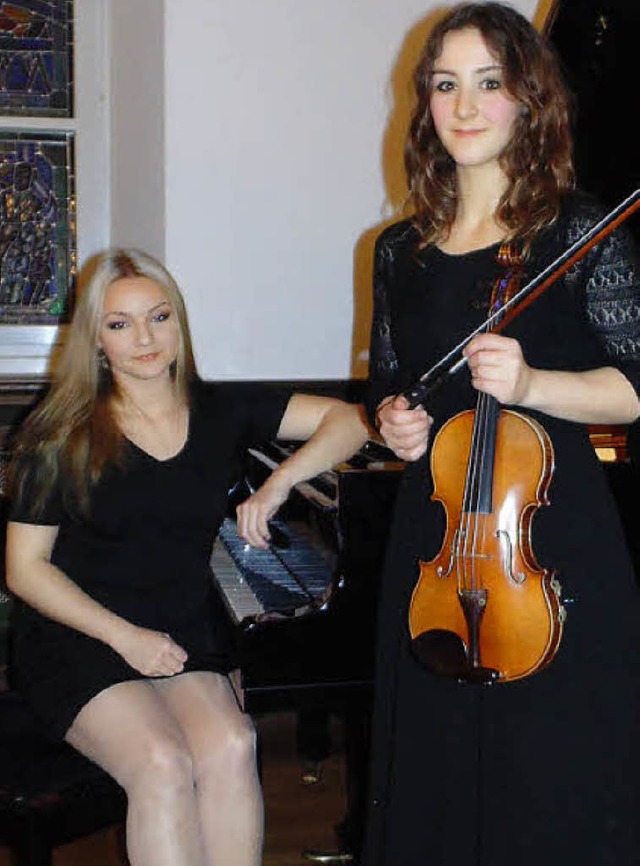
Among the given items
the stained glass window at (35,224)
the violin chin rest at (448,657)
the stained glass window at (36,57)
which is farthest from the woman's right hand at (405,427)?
the stained glass window at (36,57)

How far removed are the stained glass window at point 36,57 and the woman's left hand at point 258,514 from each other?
241 centimetres

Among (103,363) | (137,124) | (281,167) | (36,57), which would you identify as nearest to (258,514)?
(103,363)

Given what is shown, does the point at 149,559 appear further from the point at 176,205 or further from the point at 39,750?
the point at 176,205

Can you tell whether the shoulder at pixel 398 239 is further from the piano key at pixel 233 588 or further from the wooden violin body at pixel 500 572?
the piano key at pixel 233 588

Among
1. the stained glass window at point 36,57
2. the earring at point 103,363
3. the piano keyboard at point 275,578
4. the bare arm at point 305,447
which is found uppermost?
→ the stained glass window at point 36,57

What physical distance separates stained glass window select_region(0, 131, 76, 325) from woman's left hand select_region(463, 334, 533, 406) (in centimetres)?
283

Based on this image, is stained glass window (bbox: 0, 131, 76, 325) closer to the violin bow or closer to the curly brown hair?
the curly brown hair

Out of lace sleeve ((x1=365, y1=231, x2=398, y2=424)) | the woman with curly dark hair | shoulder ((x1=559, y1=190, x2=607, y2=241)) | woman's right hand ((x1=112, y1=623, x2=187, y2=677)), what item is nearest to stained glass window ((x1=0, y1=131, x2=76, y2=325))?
woman's right hand ((x1=112, y1=623, x2=187, y2=677))

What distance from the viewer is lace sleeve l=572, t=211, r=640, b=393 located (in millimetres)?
1492

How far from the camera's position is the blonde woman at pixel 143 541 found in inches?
76.7

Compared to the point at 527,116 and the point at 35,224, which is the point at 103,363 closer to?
the point at 527,116

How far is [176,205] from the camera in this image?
3.37 m

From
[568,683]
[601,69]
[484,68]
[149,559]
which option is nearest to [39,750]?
[149,559]

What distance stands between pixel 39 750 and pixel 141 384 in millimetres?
619
